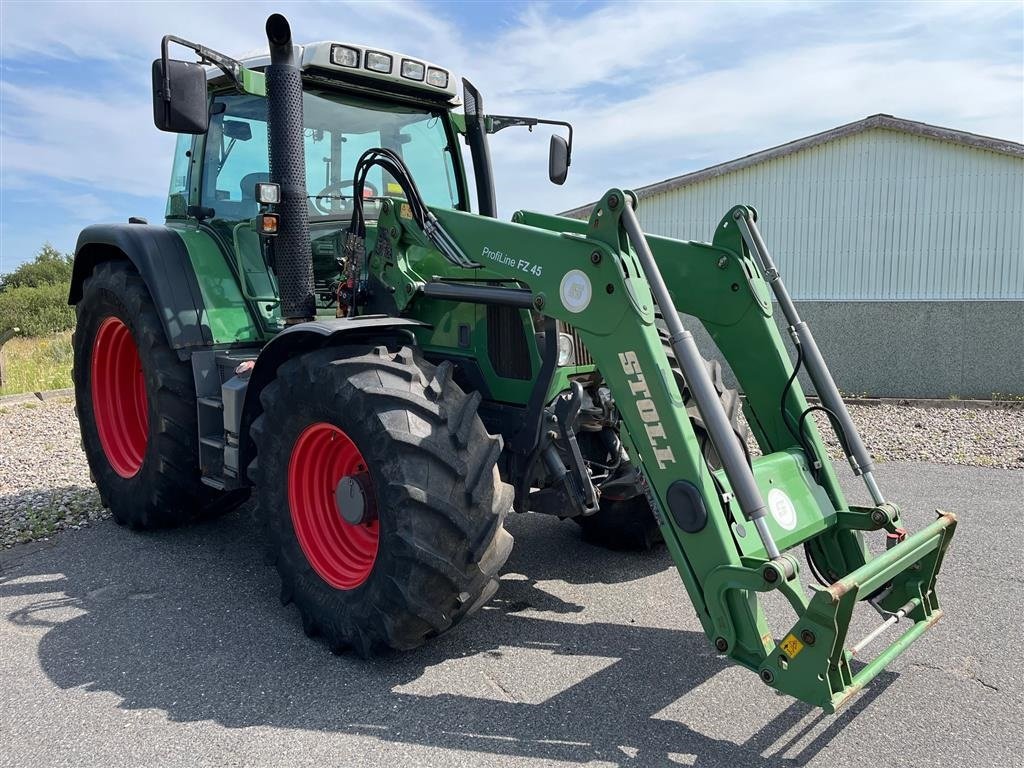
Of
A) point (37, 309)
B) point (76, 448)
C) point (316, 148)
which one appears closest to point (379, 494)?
point (316, 148)

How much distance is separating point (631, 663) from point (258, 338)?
105 inches

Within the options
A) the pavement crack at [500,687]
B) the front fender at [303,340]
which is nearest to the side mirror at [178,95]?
the front fender at [303,340]

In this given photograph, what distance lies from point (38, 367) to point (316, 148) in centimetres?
1151

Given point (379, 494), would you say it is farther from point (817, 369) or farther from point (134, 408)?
point (134, 408)

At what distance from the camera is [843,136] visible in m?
12.6

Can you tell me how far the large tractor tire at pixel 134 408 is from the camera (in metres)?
4.30

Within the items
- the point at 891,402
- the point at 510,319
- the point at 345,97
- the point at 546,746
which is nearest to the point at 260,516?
the point at 510,319

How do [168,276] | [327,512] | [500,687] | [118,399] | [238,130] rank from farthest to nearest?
[118,399] < [238,130] < [168,276] < [327,512] < [500,687]

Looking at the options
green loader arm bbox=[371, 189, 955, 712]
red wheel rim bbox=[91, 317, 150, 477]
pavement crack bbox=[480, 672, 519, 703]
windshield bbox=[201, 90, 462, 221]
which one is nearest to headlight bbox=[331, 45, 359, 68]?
windshield bbox=[201, 90, 462, 221]

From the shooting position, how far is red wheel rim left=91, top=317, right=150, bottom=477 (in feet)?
16.5

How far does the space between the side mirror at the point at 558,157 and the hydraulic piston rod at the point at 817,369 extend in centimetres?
166

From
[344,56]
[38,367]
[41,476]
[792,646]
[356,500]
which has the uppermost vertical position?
[344,56]

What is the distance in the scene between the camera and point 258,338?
14.4 ft

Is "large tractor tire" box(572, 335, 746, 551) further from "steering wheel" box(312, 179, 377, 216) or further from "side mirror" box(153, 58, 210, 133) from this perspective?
"side mirror" box(153, 58, 210, 133)
